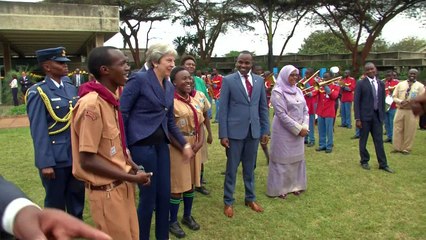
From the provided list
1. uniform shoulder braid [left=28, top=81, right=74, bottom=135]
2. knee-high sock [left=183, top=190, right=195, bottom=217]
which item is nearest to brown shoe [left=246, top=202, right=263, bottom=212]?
knee-high sock [left=183, top=190, right=195, bottom=217]

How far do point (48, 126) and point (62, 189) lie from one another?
581 millimetres

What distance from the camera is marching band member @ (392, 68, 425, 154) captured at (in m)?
7.66

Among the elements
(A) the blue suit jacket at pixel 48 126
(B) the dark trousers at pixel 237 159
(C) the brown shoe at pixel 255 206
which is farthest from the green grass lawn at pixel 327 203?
(A) the blue suit jacket at pixel 48 126

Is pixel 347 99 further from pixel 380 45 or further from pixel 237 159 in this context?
pixel 380 45

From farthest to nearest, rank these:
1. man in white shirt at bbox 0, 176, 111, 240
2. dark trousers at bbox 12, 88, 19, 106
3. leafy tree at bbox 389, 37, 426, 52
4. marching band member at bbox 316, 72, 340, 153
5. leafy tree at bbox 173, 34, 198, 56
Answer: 1. leafy tree at bbox 389, 37, 426, 52
2. leafy tree at bbox 173, 34, 198, 56
3. dark trousers at bbox 12, 88, 19, 106
4. marching band member at bbox 316, 72, 340, 153
5. man in white shirt at bbox 0, 176, 111, 240

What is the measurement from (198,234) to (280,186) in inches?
61.4

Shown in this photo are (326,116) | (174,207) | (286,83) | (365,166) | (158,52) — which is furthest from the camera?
(326,116)

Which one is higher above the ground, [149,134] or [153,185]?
[149,134]

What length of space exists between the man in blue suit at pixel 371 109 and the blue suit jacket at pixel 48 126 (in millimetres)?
4665

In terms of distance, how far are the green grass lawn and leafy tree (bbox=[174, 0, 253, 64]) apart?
2506 cm

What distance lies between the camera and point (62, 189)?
3.46m

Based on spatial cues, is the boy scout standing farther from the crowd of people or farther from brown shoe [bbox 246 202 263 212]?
brown shoe [bbox 246 202 263 212]

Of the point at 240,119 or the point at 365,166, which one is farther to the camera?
the point at 365,166

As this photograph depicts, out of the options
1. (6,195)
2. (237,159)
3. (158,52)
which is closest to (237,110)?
(237,159)
